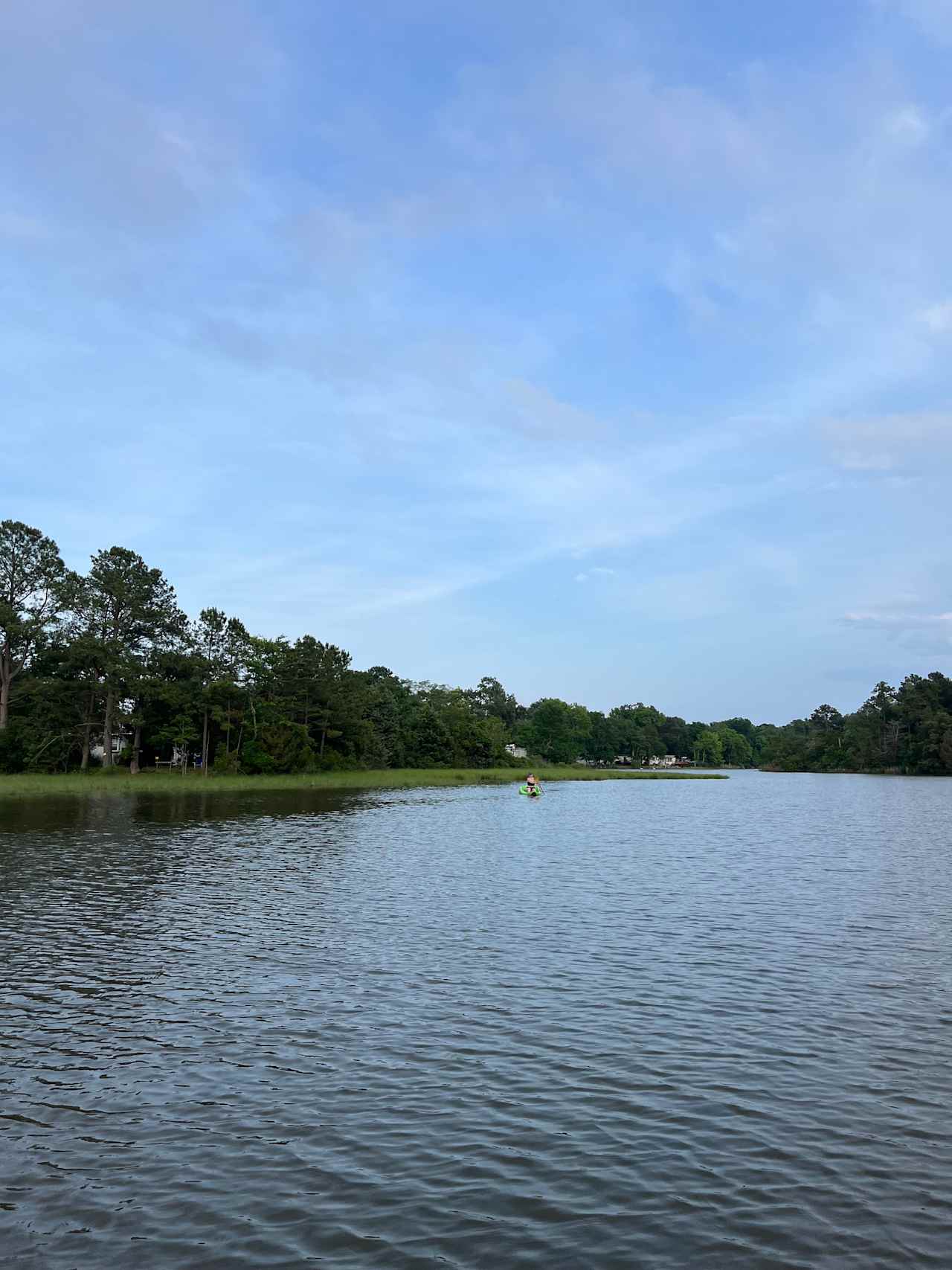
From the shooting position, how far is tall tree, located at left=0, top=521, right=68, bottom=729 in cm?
9444

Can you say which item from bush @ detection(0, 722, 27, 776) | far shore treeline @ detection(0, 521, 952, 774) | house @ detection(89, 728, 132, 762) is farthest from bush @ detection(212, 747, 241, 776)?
bush @ detection(0, 722, 27, 776)

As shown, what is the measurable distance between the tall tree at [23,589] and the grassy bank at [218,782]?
1569 cm

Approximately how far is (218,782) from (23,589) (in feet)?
105

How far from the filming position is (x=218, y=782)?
87.1m

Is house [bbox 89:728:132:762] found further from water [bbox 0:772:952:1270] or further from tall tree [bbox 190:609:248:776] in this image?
water [bbox 0:772:952:1270]

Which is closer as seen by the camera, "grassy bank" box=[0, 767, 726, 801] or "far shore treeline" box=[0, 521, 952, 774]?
"grassy bank" box=[0, 767, 726, 801]

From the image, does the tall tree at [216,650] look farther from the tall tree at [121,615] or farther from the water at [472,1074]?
the water at [472,1074]

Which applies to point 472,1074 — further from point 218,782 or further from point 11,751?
point 11,751

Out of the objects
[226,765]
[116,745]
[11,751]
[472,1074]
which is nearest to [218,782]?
[226,765]

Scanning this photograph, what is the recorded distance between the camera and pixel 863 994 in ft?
58.6

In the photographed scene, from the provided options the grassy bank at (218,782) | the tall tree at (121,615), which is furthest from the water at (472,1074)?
the tall tree at (121,615)

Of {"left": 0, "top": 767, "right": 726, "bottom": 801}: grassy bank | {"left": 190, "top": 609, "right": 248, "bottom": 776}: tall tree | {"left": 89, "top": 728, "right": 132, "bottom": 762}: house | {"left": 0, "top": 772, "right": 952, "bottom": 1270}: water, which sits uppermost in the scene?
{"left": 190, "top": 609, "right": 248, "bottom": 776}: tall tree

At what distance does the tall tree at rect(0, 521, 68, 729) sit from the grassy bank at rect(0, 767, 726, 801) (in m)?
15.7

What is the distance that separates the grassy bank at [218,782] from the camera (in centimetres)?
7575
